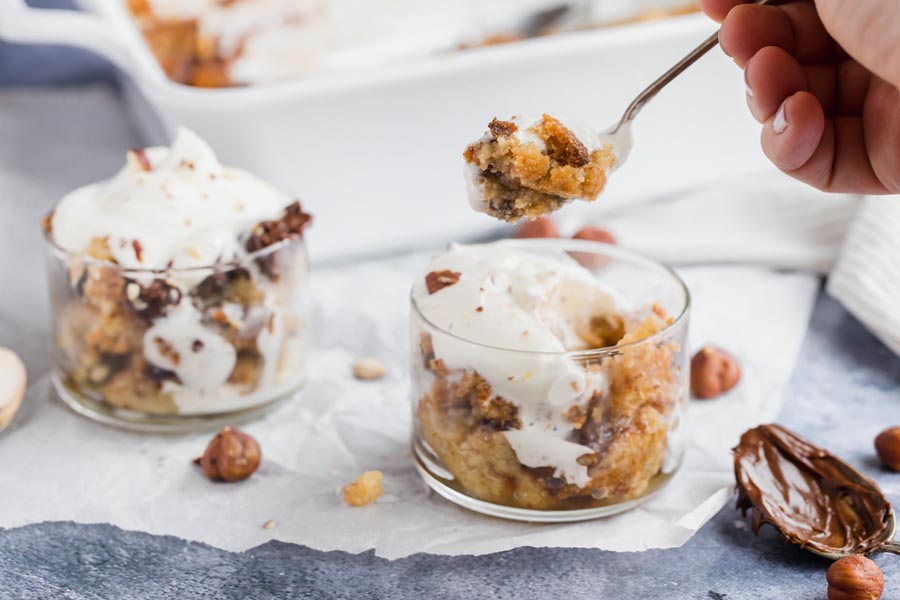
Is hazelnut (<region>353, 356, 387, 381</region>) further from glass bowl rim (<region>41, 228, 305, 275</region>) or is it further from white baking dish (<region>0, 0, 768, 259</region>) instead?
white baking dish (<region>0, 0, 768, 259</region>)

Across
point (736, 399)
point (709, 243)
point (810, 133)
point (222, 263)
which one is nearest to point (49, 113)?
point (222, 263)

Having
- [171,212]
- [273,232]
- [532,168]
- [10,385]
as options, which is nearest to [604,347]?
[532,168]

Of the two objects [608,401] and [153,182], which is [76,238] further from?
[608,401]

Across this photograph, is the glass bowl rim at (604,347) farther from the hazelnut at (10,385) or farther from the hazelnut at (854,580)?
the hazelnut at (10,385)

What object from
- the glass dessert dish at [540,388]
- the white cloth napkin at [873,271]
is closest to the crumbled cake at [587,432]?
the glass dessert dish at [540,388]

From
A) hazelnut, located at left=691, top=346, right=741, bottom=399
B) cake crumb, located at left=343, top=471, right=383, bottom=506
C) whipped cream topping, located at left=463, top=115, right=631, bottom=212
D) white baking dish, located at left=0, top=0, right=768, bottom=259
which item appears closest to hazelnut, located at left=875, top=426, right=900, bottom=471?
hazelnut, located at left=691, top=346, right=741, bottom=399

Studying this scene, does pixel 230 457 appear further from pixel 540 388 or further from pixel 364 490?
pixel 540 388
